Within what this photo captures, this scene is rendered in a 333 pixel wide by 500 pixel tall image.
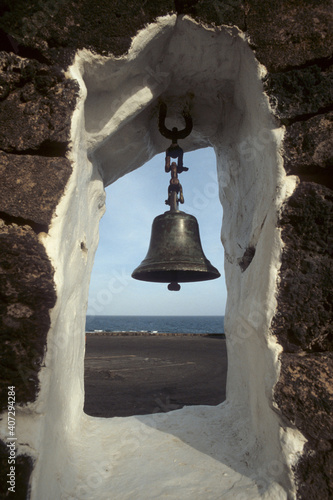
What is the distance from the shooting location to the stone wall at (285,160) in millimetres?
1021

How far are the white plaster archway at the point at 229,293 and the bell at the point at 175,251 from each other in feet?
0.87

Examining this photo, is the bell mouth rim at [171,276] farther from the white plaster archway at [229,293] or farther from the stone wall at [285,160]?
the stone wall at [285,160]

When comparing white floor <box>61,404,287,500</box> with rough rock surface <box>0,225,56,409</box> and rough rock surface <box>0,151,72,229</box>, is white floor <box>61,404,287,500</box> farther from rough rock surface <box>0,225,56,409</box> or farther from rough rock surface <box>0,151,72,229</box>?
rough rock surface <box>0,151,72,229</box>

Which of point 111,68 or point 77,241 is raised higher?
point 111,68

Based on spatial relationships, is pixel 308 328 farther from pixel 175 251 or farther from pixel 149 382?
pixel 149 382

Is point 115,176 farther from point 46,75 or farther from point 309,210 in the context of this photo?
point 309,210

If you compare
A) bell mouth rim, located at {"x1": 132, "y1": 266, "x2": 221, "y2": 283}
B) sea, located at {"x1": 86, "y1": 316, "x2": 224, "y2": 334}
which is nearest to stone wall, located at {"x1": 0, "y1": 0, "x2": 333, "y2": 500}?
bell mouth rim, located at {"x1": 132, "y1": 266, "x2": 221, "y2": 283}

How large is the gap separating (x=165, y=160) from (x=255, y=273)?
3.24ft

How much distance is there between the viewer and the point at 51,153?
3.84 ft

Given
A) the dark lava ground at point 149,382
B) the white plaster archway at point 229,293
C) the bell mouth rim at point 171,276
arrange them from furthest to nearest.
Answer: the dark lava ground at point 149,382 < the bell mouth rim at point 171,276 < the white plaster archway at point 229,293

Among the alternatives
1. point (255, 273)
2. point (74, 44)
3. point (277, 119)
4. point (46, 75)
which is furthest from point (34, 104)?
point (255, 273)

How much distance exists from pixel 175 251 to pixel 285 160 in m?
0.93

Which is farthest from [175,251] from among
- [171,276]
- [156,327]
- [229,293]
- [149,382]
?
[156,327]

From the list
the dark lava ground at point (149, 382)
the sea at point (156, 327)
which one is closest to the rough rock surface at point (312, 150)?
the dark lava ground at point (149, 382)
